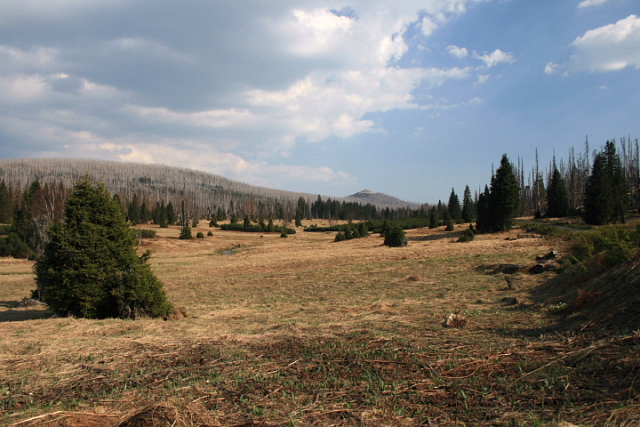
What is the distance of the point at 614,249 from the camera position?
842 cm

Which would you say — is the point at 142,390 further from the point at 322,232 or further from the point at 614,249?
the point at 322,232

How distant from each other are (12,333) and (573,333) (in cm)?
1082

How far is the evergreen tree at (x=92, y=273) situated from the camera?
987 cm

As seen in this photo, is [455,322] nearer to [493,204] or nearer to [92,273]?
→ [92,273]

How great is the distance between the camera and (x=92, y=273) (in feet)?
32.4

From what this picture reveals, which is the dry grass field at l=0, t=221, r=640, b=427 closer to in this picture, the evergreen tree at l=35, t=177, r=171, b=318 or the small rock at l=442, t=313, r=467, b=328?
the small rock at l=442, t=313, r=467, b=328

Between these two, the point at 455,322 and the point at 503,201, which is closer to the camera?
the point at 455,322

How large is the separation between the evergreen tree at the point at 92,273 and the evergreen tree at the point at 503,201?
39.8 metres

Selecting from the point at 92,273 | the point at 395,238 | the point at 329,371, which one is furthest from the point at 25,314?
the point at 395,238

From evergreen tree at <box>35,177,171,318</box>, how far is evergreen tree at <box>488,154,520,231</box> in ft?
130

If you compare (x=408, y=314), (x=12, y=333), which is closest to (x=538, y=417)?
(x=408, y=314)

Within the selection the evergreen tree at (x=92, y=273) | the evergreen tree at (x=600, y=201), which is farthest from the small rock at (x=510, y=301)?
the evergreen tree at (x=600, y=201)

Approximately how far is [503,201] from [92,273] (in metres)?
41.2

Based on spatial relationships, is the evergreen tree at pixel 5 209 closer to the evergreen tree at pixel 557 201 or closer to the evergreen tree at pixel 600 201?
the evergreen tree at pixel 600 201
